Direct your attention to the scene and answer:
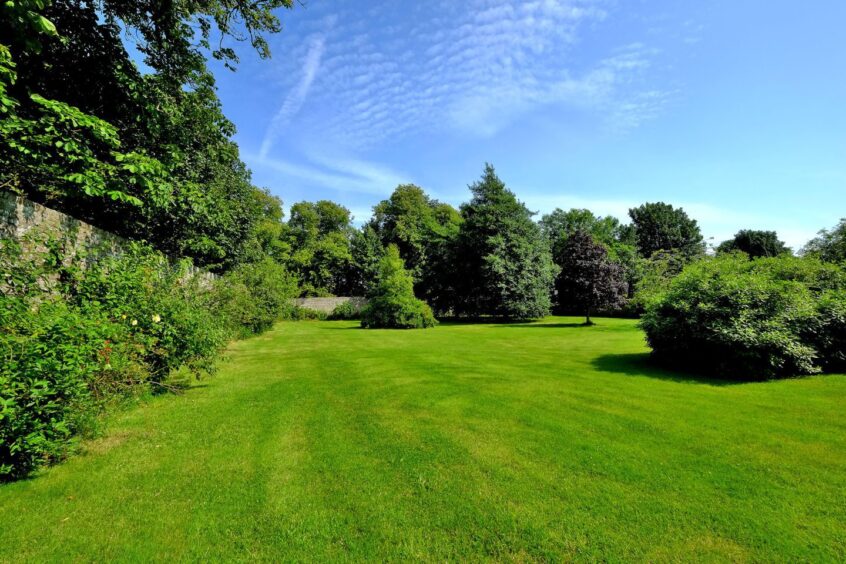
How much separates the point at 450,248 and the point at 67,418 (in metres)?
34.4

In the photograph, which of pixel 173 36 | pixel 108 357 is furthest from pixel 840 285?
pixel 173 36

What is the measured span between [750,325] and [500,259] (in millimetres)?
22777

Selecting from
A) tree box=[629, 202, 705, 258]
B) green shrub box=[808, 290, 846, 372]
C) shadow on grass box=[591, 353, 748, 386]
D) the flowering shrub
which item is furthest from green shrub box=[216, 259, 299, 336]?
tree box=[629, 202, 705, 258]

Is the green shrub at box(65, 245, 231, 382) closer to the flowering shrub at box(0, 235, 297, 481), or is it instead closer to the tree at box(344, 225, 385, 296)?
the flowering shrub at box(0, 235, 297, 481)

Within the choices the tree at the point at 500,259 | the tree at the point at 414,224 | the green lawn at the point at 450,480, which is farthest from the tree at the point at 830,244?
the tree at the point at 414,224

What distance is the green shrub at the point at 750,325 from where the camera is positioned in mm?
8281

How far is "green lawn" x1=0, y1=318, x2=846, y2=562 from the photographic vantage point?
9.28 feet

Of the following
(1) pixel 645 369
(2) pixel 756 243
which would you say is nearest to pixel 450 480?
(1) pixel 645 369

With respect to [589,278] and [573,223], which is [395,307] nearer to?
[589,278]

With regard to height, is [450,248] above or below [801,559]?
above

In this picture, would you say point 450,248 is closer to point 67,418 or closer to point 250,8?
point 250,8

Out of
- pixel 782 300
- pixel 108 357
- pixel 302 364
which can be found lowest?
pixel 302 364

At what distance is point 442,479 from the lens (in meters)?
3.80

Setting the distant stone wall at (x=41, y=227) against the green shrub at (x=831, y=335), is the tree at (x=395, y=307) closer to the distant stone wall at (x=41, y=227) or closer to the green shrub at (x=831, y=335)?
the distant stone wall at (x=41, y=227)
